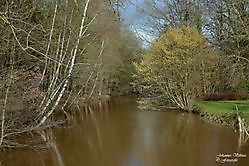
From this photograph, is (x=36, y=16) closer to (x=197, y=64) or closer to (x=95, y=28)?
(x=95, y=28)

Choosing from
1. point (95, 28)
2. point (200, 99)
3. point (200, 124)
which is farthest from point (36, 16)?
point (200, 99)

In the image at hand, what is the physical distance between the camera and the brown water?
8219mm

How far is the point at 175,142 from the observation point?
1052cm

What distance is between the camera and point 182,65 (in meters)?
18.3

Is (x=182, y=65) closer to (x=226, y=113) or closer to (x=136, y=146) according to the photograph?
(x=226, y=113)

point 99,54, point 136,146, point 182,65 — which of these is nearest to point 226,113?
point 136,146

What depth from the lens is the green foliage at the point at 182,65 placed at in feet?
59.2

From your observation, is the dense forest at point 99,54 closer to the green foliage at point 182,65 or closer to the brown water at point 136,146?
the green foliage at point 182,65

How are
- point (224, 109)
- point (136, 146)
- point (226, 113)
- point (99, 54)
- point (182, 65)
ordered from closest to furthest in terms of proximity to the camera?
point (136, 146) < point (226, 113) < point (224, 109) < point (182, 65) < point (99, 54)

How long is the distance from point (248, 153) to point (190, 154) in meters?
1.54

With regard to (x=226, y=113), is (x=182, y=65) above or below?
above

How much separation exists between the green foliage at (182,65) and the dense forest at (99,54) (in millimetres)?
56

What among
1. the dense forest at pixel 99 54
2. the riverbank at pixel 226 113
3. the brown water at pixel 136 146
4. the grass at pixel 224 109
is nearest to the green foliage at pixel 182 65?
the dense forest at pixel 99 54

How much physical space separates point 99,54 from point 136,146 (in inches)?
443
